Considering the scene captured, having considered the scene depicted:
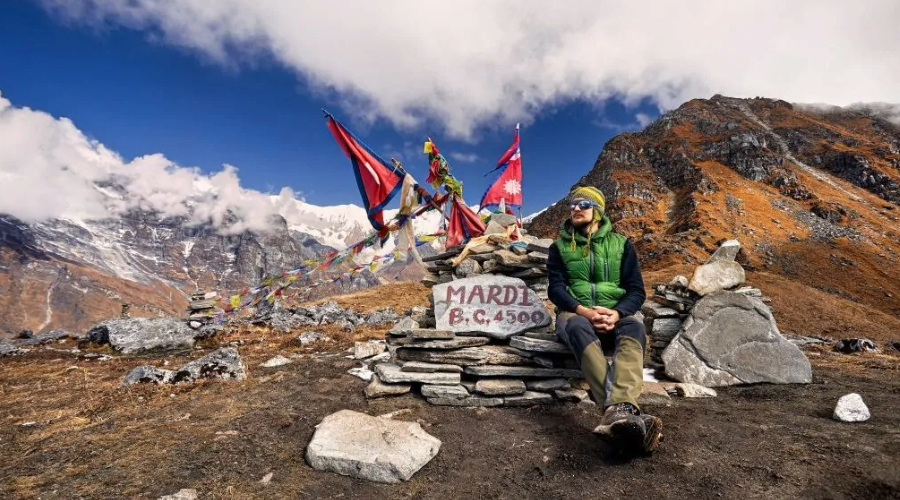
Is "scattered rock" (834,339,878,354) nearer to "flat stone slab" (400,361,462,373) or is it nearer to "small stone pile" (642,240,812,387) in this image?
"small stone pile" (642,240,812,387)

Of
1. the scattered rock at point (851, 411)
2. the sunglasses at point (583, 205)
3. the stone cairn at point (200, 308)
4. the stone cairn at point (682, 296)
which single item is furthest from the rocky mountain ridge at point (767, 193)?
the sunglasses at point (583, 205)

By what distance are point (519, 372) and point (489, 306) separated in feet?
4.08

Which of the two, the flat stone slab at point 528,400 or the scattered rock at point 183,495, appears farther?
the flat stone slab at point 528,400

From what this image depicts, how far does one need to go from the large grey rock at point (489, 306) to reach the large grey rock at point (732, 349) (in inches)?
105

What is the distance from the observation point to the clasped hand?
5.07 metres

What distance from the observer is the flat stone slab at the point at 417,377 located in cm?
610

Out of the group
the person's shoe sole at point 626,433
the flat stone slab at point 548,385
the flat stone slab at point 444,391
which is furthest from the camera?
the flat stone slab at point 548,385

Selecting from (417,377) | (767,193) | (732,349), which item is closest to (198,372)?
(417,377)

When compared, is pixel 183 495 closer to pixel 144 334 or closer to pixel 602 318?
pixel 602 318

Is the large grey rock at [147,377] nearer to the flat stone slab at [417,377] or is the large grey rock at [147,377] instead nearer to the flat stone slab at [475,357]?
the flat stone slab at [417,377]

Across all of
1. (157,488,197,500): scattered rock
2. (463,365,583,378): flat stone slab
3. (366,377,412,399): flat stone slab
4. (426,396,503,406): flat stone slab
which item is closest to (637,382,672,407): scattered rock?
(463,365,583,378): flat stone slab

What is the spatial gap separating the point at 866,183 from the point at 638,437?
9292 cm

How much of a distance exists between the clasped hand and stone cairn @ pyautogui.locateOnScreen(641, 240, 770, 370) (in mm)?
3266

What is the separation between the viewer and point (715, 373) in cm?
693
